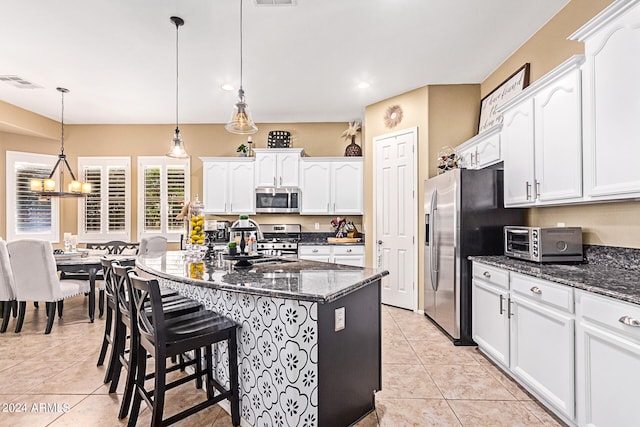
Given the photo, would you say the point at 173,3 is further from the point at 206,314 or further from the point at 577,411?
the point at 577,411

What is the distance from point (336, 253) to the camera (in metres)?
5.29

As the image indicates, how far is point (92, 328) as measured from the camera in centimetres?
387

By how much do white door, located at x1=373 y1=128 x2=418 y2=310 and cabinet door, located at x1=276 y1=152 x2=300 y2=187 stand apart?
1368 mm

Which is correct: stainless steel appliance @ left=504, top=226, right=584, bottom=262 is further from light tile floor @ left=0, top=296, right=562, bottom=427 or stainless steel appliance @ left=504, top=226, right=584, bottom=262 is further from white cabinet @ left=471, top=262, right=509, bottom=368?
light tile floor @ left=0, top=296, right=562, bottom=427

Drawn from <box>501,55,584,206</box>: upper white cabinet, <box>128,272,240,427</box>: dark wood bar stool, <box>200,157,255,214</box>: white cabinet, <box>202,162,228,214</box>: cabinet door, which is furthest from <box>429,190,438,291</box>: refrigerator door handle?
<box>202,162,228,214</box>: cabinet door

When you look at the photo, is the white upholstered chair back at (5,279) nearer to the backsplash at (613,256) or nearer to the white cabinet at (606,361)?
the white cabinet at (606,361)

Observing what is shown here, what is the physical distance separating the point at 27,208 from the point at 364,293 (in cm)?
636

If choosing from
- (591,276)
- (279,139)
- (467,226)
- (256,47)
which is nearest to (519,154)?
(467,226)

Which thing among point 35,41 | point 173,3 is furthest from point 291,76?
point 35,41

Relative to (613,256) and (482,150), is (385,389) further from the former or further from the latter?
(482,150)

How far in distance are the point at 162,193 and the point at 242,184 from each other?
5.19 ft

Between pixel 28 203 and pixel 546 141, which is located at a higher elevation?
pixel 546 141

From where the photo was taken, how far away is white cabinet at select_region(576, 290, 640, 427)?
1517 millimetres

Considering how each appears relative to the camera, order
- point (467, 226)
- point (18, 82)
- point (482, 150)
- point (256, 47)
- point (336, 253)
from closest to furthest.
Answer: point (467, 226)
point (256, 47)
point (482, 150)
point (18, 82)
point (336, 253)
